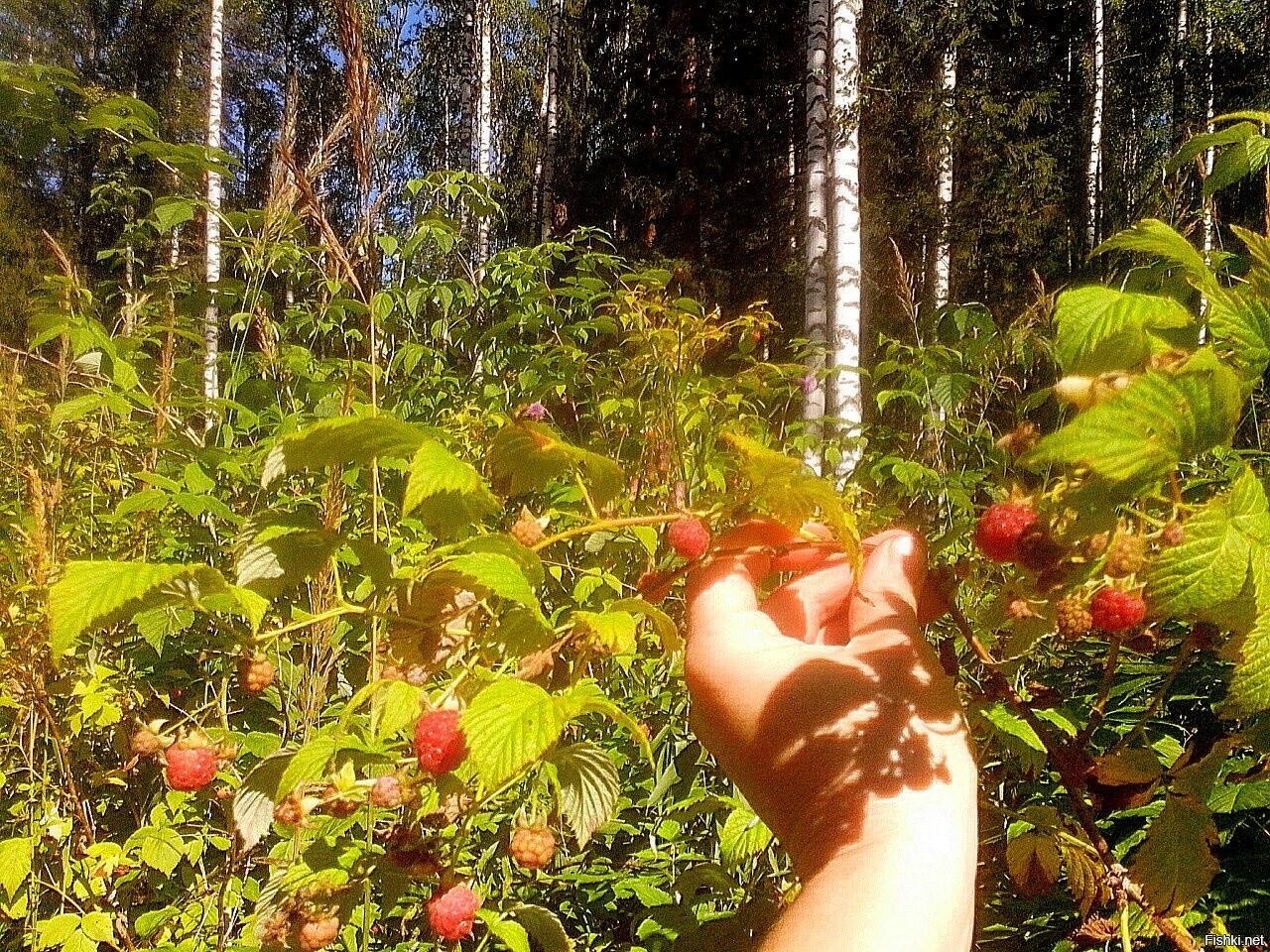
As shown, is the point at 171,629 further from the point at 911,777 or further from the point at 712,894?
the point at 911,777

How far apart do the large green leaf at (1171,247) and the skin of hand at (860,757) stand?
305mm

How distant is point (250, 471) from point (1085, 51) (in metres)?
17.7

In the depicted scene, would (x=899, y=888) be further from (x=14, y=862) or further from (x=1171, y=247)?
(x=14, y=862)

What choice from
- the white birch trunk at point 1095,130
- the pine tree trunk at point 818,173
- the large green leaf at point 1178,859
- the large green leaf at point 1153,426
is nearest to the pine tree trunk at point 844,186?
the pine tree trunk at point 818,173

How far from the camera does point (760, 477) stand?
670 mm

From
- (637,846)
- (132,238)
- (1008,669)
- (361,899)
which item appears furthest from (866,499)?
(132,238)

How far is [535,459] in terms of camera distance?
0.74 meters

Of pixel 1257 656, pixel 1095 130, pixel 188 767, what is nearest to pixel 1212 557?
pixel 1257 656

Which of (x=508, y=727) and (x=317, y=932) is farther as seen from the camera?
(x=317, y=932)

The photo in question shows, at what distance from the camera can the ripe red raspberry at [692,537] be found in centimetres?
78

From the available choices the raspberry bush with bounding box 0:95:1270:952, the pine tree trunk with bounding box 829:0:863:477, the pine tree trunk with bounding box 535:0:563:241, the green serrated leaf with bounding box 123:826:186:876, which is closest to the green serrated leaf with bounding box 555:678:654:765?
the raspberry bush with bounding box 0:95:1270:952

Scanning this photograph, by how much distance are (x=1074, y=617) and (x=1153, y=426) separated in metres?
0.20

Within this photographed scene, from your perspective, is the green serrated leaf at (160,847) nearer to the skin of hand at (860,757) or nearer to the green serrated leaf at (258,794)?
the green serrated leaf at (258,794)

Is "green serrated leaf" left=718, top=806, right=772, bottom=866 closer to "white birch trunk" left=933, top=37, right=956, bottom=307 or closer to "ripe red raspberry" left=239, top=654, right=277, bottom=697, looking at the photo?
"ripe red raspberry" left=239, top=654, right=277, bottom=697
